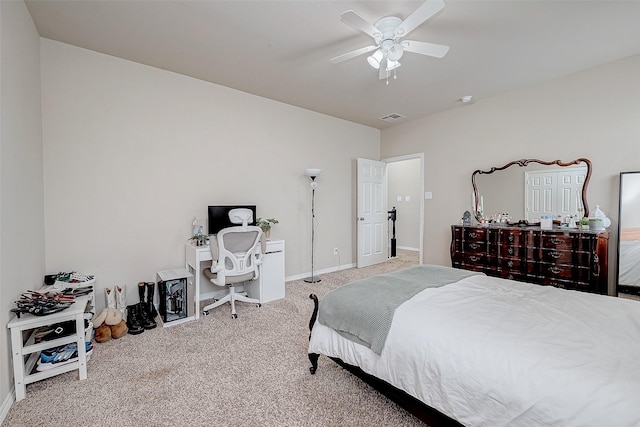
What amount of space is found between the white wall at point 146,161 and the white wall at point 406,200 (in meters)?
3.65

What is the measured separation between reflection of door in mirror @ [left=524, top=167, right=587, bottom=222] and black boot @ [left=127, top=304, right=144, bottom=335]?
4.79 m

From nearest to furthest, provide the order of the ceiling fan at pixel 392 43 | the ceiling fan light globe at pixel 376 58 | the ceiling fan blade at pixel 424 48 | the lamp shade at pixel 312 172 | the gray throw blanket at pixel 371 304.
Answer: the gray throw blanket at pixel 371 304 → the ceiling fan at pixel 392 43 → the ceiling fan blade at pixel 424 48 → the ceiling fan light globe at pixel 376 58 → the lamp shade at pixel 312 172

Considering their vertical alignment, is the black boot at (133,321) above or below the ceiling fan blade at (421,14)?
below

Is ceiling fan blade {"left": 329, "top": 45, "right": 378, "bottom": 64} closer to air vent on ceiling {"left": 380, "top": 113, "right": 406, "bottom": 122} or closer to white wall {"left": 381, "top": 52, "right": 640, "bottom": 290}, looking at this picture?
air vent on ceiling {"left": 380, "top": 113, "right": 406, "bottom": 122}

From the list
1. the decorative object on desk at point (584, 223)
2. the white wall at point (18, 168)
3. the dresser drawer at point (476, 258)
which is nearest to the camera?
the white wall at point (18, 168)

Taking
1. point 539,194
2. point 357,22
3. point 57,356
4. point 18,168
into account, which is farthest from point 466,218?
point 18,168

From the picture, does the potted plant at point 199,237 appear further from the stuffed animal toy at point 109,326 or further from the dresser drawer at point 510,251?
the dresser drawer at point 510,251

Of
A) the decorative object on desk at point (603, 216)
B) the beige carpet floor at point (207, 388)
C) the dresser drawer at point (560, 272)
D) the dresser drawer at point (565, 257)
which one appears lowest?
the beige carpet floor at point (207, 388)

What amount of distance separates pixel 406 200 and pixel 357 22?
5.77 meters

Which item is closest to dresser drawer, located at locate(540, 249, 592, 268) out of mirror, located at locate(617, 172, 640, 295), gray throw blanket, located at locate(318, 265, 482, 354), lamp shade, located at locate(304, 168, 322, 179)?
mirror, located at locate(617, 172, 640, 295)

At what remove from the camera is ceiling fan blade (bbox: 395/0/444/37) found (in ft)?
5.87

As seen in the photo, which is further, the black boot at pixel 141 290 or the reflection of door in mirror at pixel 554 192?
the reflection of door in mirror at pixel 554 192

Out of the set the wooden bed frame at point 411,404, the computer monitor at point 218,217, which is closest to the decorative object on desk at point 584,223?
the wooden bed frame at point 411,404

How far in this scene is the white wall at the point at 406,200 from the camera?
711 cm
